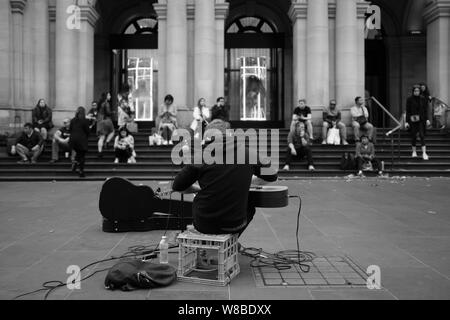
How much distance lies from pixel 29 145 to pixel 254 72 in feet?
39.0

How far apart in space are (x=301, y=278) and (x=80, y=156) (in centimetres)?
1092

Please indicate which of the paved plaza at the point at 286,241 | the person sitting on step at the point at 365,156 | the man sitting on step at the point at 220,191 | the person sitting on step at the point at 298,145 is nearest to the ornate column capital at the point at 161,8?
the person sitting on step at the point at 298,145

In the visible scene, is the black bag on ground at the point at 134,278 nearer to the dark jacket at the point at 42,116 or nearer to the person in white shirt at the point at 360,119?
the person in white shirt at the point at 360,119

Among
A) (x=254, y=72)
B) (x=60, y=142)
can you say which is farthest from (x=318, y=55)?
(x=60, y=142)

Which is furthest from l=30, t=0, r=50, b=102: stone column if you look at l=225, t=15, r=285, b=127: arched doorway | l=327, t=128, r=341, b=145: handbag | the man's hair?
the man's hair

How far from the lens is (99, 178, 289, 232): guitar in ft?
23.0

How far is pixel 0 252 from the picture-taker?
569 centimetres

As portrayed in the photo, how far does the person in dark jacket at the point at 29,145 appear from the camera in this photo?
15.8m

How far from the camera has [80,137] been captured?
548 inches

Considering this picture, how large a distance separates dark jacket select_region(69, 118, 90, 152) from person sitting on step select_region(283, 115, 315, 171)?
6.20m

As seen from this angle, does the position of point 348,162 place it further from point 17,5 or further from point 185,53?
point 17,5

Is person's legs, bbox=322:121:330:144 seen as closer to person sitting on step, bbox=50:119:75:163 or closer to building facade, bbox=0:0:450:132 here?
building facade, bbox=0:0:450:132
